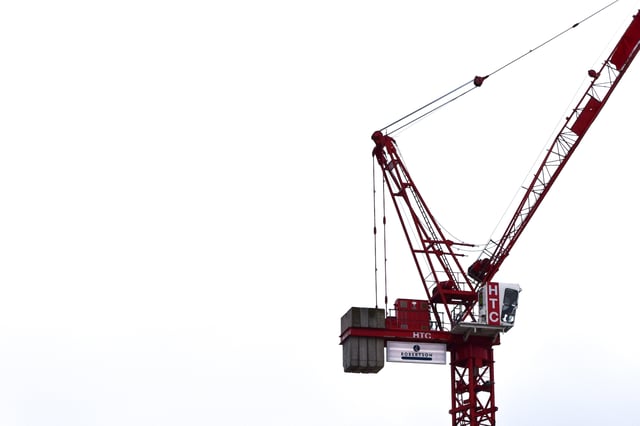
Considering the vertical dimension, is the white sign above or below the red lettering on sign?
below

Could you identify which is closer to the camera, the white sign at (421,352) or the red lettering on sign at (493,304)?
the red lettering on sign at (493,304)

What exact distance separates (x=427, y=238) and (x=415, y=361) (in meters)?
12.8

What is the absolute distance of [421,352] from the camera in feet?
418

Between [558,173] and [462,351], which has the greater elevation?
[558,173]

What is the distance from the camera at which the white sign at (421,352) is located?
126688 millimetres

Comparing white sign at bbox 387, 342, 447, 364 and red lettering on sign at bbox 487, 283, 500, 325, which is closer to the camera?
red lettering on sign at bbox 487, 283, 500, 325

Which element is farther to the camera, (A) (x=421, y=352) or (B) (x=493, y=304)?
(A) (x=421, y=352)

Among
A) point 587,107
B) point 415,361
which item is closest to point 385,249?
point 415,361

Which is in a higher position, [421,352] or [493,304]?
[493,304]

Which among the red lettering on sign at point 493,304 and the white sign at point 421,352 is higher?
the red lettering on sign at point 493,304

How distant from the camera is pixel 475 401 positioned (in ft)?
411

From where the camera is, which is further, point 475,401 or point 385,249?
point 385,249

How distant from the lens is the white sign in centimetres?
12669

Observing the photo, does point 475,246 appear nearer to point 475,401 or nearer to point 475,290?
point 475,290
